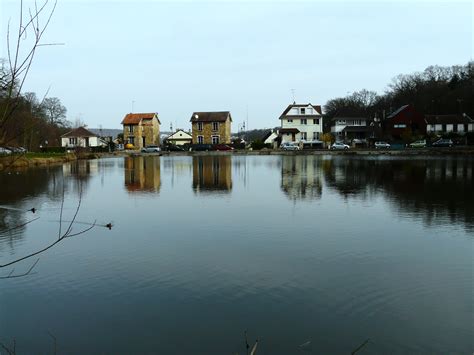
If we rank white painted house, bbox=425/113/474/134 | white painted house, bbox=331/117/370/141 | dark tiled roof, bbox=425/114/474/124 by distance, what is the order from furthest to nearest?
white painted house, bbox=331/117/370/141 → dark tiled roof, bbox=425/114/474/124 → white painted house, bbox=425/113/474/134

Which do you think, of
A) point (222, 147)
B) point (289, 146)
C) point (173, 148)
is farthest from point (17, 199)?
point (173, 148)

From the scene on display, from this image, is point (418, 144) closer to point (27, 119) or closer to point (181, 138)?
point (181, 138)

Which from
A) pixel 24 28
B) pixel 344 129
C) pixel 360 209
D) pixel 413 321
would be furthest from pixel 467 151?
pixel 24 28

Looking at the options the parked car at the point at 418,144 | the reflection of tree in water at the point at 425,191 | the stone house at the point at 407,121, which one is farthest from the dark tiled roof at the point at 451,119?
the reflection of tree in water at the point at 425,191

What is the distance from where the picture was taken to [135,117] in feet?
241

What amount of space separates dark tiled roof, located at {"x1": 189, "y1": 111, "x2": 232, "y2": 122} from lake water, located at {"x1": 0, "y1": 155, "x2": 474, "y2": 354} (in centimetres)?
5655

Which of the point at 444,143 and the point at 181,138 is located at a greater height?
the point at 181,138

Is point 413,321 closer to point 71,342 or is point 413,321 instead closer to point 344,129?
point 71,342

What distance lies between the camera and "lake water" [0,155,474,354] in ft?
18.1

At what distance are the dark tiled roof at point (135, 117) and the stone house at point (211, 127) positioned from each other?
7.59m

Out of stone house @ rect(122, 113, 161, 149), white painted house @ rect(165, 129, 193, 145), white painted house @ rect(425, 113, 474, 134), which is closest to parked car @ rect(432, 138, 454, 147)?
white painted house @ rect(425, 113, 474, 134)

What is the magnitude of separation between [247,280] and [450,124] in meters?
73.0

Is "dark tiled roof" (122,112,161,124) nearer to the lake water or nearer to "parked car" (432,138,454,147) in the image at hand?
"parked car" (432,138,454,147)

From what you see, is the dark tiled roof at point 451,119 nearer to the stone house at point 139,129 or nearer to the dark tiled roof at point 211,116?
the dark tiled roof at point 211,116
